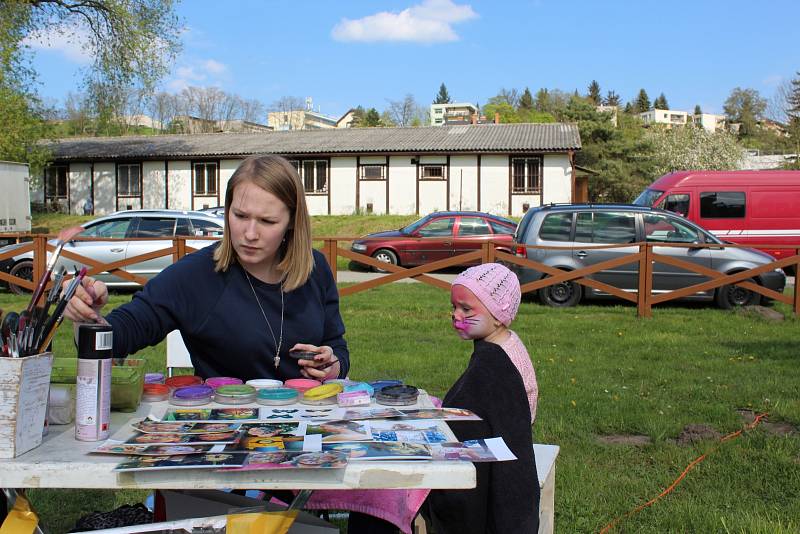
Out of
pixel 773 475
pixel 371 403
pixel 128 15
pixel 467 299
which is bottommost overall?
pixel 773 475

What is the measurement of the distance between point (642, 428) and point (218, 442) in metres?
4.19

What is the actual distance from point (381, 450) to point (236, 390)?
718 millimetres

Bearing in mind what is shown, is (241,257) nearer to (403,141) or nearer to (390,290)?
(390,290)

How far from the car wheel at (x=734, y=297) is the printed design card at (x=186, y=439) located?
11.1 metres

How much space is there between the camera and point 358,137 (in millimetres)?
33438

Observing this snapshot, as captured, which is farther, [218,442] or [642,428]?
[642,428]

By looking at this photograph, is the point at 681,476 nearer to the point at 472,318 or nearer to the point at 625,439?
the point at 625,439

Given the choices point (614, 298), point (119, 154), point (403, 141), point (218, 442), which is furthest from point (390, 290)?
point (119, 154)

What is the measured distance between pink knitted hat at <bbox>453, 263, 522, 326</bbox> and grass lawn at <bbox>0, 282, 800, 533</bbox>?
157 cm

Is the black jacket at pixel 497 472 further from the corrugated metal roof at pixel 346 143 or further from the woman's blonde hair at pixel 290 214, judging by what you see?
the corrugated metal roof at pixel 346 143

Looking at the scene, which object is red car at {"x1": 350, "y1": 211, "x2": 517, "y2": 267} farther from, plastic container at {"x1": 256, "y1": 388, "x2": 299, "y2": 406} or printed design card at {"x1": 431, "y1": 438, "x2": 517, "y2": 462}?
printed design card at {"x1": 431, "y1": 438, "x2": 517, "y2": 462}

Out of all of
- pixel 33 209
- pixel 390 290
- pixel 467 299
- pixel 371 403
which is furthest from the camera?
pixel 33 209

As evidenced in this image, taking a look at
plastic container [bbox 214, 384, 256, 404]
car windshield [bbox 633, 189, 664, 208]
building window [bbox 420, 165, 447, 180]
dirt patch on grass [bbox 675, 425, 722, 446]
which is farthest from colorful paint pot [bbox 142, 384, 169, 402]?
building window [bbox 420, 165, 447, 180]

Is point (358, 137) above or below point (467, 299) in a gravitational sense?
above
